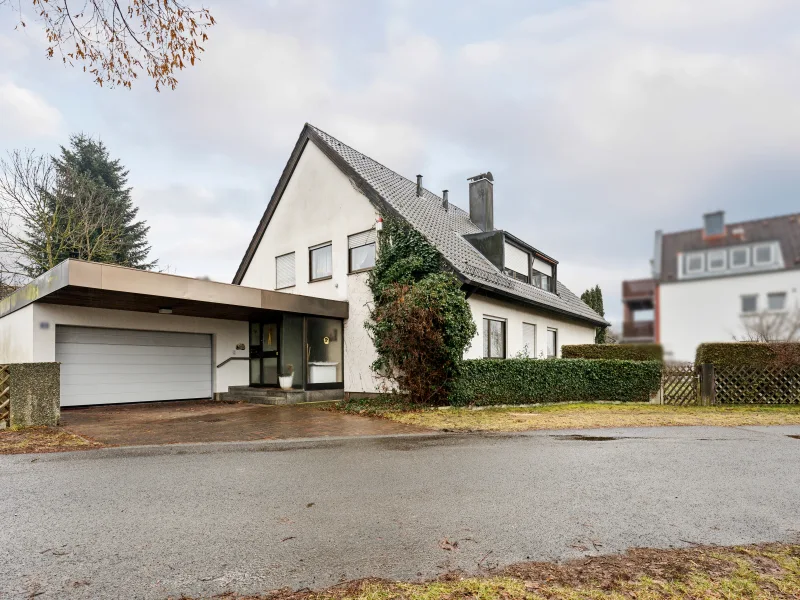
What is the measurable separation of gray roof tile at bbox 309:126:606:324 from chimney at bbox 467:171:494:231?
13.4 inches

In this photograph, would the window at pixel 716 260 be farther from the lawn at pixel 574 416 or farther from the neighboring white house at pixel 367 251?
the neighboring white house at pixel 367 251

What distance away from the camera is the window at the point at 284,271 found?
16.8 metres

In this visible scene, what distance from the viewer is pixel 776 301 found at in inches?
59.0

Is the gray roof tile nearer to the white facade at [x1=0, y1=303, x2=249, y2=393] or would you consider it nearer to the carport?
the carport

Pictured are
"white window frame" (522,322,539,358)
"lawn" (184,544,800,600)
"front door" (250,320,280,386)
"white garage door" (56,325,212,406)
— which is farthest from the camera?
"white window frame" (522,322,539,358)

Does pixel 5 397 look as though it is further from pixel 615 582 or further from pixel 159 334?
pixel 615 582

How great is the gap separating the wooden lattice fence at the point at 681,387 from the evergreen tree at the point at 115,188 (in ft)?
88.3

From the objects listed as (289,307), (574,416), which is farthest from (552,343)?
(289,307)

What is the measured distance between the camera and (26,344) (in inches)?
463

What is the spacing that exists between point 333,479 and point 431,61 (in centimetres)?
640

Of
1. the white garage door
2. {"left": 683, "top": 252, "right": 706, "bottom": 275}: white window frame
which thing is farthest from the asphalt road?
the white garage door

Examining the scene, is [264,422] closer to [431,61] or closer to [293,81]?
[293,81]

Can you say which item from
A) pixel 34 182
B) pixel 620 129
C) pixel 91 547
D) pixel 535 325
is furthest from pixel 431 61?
pixel 34 182

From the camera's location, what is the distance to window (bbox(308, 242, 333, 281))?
51.0 ft
